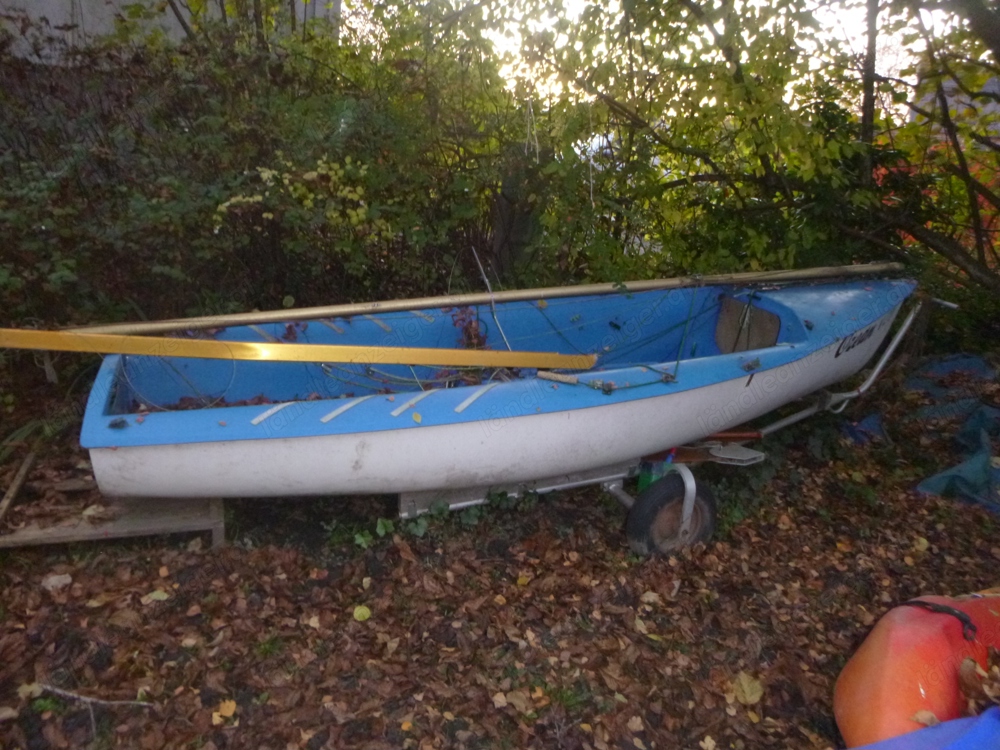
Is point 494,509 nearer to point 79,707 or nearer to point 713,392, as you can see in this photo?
point 713,392

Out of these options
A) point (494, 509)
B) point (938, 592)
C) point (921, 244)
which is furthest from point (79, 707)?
point (921, 244)

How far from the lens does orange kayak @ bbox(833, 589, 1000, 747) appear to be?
226 centimetres

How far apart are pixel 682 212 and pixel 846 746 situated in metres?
3.26

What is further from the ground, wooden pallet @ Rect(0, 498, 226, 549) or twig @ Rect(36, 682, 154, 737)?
wooden pallet @ Rect(0, 498, 226, 549)

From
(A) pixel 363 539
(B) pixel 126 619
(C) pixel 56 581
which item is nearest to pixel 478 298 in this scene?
(A) pixel 363 539

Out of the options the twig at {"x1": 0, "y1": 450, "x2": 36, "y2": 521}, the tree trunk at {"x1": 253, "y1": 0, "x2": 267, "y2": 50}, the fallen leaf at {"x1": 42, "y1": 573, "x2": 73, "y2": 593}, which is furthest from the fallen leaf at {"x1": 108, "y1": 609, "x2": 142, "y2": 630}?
the tree trunk at {"x1": 253, "y1": 0, "x2": 267, "y2": 50}

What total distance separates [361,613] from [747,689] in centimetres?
145

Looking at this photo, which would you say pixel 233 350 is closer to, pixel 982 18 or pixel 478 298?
pixel 478 298

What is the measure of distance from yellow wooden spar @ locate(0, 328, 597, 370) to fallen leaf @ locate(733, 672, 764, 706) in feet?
4.85

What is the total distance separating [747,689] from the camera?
8.78 ft

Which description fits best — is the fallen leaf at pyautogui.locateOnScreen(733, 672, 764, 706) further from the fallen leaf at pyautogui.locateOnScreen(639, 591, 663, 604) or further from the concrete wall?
the concrete wall

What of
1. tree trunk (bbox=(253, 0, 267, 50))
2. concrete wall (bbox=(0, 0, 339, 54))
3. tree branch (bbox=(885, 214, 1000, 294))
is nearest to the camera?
tree trunk (bbox=(253, 0, 267, 50))

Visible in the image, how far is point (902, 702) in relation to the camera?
2.26 meters

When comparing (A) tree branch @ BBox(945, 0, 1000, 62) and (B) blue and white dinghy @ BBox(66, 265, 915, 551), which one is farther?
(A) tree branch @ BBox(945, 0, 1000, 62)
